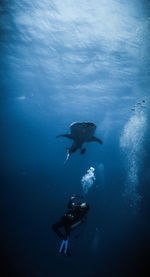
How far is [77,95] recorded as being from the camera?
973 inches

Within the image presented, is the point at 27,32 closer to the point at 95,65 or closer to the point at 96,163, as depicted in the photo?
the point at 95,65

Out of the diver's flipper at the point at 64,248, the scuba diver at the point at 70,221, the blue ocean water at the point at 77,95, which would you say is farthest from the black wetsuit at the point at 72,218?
the blue ocean water at the point at 77,95

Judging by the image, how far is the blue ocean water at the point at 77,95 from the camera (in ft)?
36.1

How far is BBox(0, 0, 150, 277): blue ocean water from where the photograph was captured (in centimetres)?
1102

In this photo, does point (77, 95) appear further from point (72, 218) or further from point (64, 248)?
point (64, 248)

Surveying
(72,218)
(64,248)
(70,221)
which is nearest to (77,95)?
(72,218)

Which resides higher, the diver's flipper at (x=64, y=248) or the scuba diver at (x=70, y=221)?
the scuba diver at (x=70, y=221)

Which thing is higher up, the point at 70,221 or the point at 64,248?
the point at 70,221

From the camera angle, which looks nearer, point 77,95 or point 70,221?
point 70,221

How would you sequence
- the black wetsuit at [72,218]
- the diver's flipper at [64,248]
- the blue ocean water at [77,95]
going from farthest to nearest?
the blue ocean water at [77,95] < the diver's flipper at [64,248] < the black wetsuit at [72,218]

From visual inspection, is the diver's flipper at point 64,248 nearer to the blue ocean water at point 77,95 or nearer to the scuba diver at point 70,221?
the scuba diver at point 70,221

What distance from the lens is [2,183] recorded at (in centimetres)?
3822

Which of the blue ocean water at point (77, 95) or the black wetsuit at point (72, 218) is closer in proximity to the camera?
the black wetsuit at point (72, 218)

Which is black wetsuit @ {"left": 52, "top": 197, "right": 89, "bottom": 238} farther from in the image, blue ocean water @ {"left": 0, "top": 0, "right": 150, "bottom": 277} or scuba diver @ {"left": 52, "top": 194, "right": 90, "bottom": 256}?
blue ocean water @ {"left": 0, "top": 0, "right": 150, "bottom": 277}
